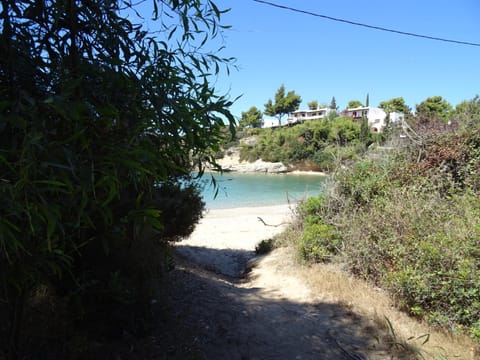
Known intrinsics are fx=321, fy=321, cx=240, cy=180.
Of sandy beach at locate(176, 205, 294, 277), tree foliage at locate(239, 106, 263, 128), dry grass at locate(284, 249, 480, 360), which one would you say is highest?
tree foliage at locate(239, 106, 263, 128)

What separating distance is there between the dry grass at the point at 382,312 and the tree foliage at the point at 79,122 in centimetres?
327

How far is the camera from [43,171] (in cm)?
104

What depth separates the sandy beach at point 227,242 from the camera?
28.3 ft

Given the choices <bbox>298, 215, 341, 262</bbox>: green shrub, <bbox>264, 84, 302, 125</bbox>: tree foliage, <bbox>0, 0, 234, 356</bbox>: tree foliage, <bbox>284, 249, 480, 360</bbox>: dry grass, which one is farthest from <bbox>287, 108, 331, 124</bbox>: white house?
<bbox>0, 0, 234, 356</bbox>: tree foliage

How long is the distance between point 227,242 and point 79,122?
10302 mm

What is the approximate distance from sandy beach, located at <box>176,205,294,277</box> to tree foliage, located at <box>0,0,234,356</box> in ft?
17.8

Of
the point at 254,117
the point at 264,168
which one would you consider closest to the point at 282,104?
the point at 254,117

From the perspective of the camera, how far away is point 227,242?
36.8ft

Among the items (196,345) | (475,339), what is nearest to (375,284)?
(475,339)

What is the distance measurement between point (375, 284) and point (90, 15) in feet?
17.0

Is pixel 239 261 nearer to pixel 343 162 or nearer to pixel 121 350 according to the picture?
pixel 343 162

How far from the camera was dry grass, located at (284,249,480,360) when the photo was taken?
347cm

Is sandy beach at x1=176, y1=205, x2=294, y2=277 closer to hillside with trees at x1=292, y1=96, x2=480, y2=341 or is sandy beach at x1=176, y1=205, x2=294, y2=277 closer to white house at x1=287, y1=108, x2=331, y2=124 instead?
hillside with trees at x1=292, y1=96, x2=480, y2=341

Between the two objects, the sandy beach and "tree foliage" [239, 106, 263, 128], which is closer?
the sandy beach
